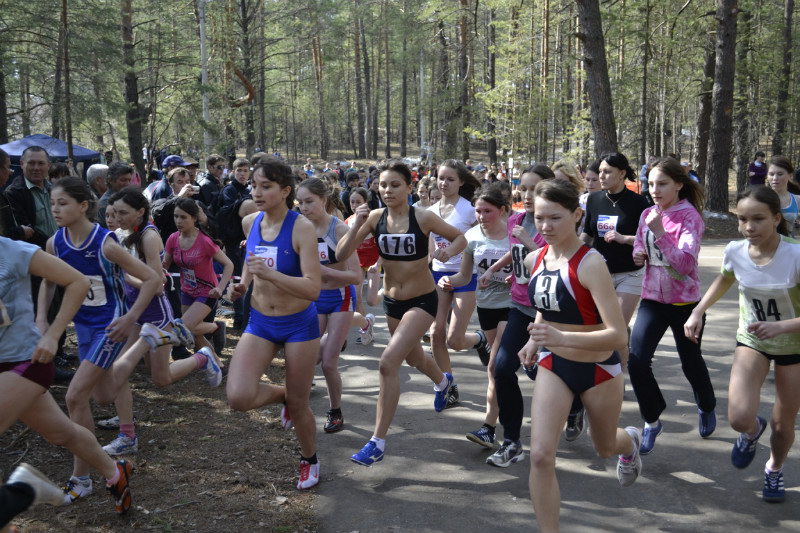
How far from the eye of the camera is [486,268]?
6449mm

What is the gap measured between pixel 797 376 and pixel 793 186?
5.47 m

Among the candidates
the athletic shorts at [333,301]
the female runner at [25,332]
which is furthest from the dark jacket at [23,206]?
the female runner at [25,332]

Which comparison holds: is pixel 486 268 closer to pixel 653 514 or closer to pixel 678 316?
pixel 678 316

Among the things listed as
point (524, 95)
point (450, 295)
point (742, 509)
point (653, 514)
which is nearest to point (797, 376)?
point (742, 509)

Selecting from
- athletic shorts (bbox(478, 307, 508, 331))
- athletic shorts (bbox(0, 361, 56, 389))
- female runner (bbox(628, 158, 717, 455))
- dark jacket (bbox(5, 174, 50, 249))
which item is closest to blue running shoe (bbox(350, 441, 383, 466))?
athletic shorts (bbox(478, 307, 508, 331))

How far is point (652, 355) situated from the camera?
5484 mm

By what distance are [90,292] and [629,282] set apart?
4414 millimetres

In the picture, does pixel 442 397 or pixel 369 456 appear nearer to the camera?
pixel 369 456

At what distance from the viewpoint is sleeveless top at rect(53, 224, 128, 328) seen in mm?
5066

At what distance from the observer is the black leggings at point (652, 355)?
5.46m

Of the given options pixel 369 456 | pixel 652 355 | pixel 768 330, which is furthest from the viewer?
pixel 652 355

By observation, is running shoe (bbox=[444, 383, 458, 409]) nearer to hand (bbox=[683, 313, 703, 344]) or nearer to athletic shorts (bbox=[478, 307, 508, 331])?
athletic shorts (bbox=[478, 307, 508, 331])

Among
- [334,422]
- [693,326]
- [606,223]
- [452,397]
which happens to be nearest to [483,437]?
[452,397]

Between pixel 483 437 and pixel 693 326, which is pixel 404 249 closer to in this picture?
pixel 483 437
